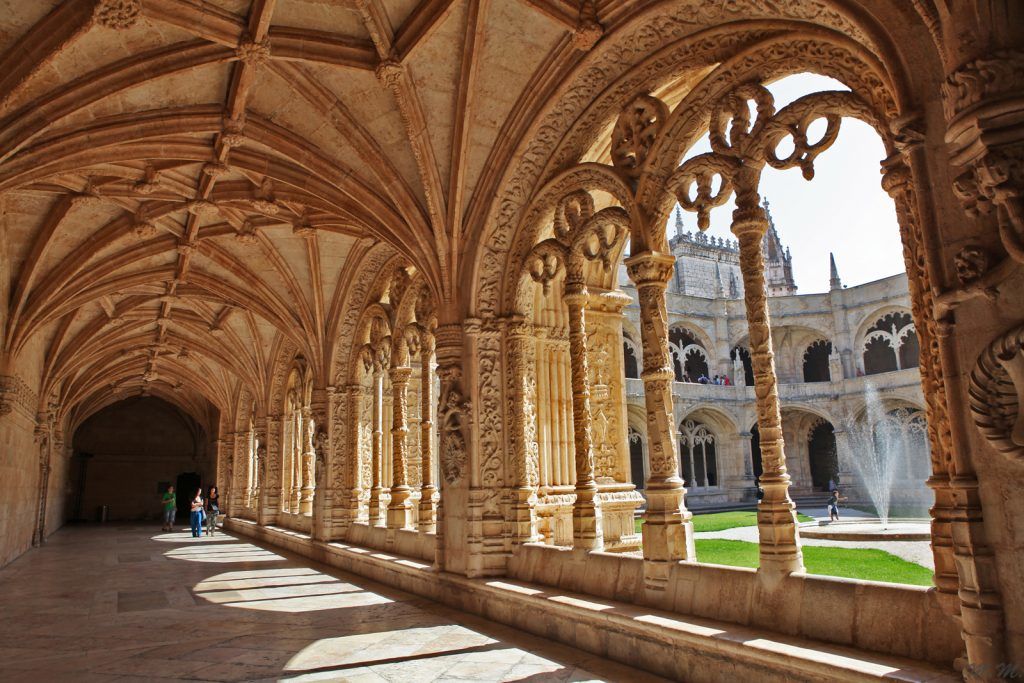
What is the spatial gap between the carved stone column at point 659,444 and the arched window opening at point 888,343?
66.8 ft

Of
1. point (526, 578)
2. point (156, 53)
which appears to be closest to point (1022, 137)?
point (526, 578)

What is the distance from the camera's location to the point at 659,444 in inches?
216

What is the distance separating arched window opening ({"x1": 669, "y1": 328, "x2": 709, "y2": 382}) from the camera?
26.2m

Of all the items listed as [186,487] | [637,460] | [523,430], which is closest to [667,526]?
[523,430]

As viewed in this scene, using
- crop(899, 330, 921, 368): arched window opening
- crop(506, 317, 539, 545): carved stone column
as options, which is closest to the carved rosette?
crop(506, 317, 539, 545): carved stone column

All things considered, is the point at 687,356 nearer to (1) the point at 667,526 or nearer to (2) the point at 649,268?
(2) the point at 649,268

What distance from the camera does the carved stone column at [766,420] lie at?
4.46 metres

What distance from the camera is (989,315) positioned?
3.06 m

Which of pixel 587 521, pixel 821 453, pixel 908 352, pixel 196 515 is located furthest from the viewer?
pixel 821 453

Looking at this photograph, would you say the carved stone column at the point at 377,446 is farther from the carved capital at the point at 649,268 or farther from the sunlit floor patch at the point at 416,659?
the carved capital at the point at 649,268

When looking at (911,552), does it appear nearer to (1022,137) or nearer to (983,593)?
(983,593)

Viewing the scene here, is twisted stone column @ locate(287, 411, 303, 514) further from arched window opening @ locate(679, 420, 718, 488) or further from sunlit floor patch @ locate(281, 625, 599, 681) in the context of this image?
arched window opening @ locate(679, 420, 718, 488)

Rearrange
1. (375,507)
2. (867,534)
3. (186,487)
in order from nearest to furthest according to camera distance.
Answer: (867,534) < (375,507) < (186,487)

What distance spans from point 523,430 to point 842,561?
3.75 meters
